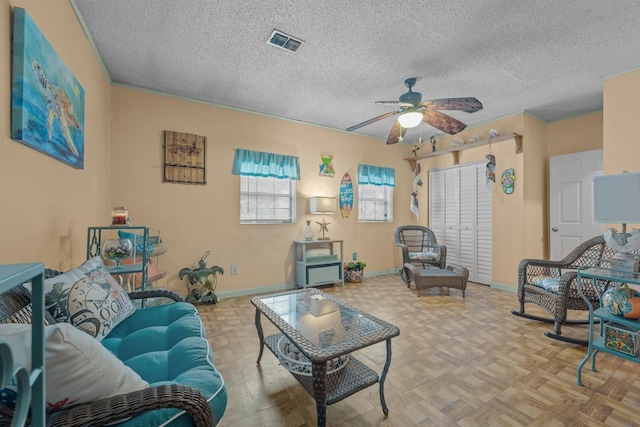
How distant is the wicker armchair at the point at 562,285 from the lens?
2377 millimetres

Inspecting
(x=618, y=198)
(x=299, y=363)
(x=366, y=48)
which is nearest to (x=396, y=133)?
(x=366, y=48)

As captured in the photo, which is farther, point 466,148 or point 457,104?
point 466,148

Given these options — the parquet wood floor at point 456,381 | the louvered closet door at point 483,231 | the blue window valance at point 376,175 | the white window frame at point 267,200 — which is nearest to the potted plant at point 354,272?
the white window frame at point 267,200

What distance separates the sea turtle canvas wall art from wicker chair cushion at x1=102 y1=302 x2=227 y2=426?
107 centimetres

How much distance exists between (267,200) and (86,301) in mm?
2925

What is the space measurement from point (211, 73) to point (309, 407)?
309cm

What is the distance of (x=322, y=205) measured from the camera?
4152 mm

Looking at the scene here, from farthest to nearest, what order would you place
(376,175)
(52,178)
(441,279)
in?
(376,175) → (441,279) → (52,178)

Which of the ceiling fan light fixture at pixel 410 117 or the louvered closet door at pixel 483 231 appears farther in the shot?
the louvered closet door at pixel 483 231

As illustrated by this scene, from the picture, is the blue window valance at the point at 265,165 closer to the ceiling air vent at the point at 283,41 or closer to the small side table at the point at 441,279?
the ceiling air vent at the point at 283,41

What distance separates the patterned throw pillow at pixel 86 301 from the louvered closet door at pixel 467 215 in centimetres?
465

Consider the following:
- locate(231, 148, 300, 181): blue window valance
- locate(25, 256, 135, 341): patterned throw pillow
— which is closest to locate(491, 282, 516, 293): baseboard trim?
locate(231, 148, 300, 181): blue window valance

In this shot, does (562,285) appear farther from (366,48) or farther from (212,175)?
(212,175)

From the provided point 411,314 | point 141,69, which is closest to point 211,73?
point 141,69
